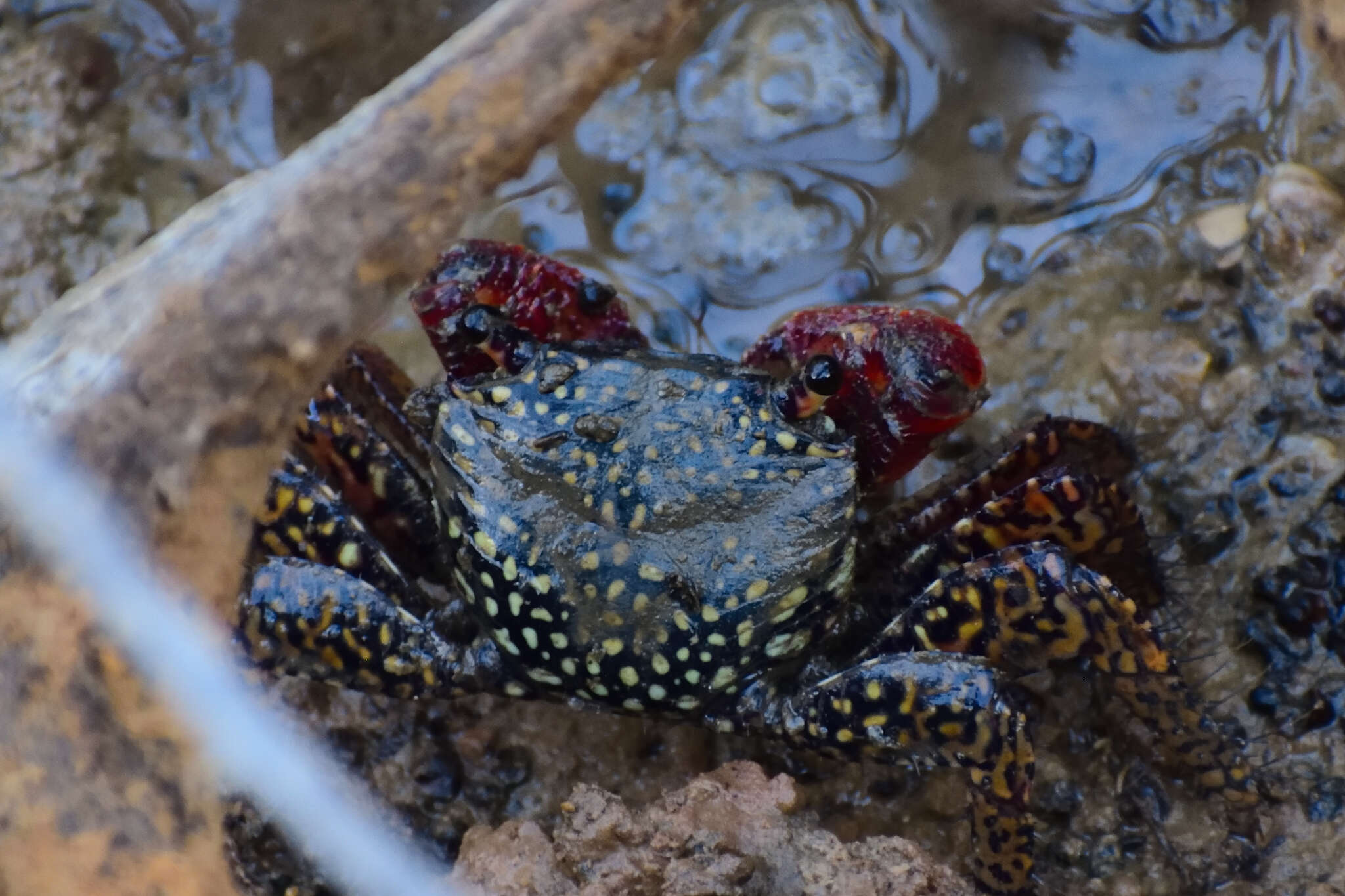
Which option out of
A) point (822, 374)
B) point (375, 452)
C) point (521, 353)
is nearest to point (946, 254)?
point (822, 374)

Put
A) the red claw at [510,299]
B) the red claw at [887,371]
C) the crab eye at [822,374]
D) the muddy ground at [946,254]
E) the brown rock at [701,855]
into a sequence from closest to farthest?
1. the brown rock at [701,855]
2. the crab eye at [822,374]
3. the red claw at [887,371]
4. the red claw at [510,299]
5. the muddy ground at [946,254]

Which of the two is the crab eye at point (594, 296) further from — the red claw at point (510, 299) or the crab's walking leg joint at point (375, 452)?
the crab's walking leg joint at point (375, 452)

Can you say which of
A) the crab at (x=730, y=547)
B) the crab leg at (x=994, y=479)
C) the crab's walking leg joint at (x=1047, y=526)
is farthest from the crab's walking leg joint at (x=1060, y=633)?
the crab leg at (x=994, y=479)

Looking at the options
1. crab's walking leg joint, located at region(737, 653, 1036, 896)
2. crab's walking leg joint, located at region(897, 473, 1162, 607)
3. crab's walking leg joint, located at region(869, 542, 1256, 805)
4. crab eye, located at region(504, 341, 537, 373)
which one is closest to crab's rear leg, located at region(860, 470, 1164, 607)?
crab's walking leg joint, located at region(897, 473, 1162, 607)

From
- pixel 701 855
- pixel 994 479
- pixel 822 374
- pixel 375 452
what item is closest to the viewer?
pixel 701 855

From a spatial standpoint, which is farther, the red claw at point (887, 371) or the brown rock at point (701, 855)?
the red claw at point (887, 371)

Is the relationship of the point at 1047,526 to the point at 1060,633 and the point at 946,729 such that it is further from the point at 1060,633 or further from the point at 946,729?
the point at 946,729

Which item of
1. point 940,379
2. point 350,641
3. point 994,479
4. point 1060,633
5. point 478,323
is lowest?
point 1060,633
